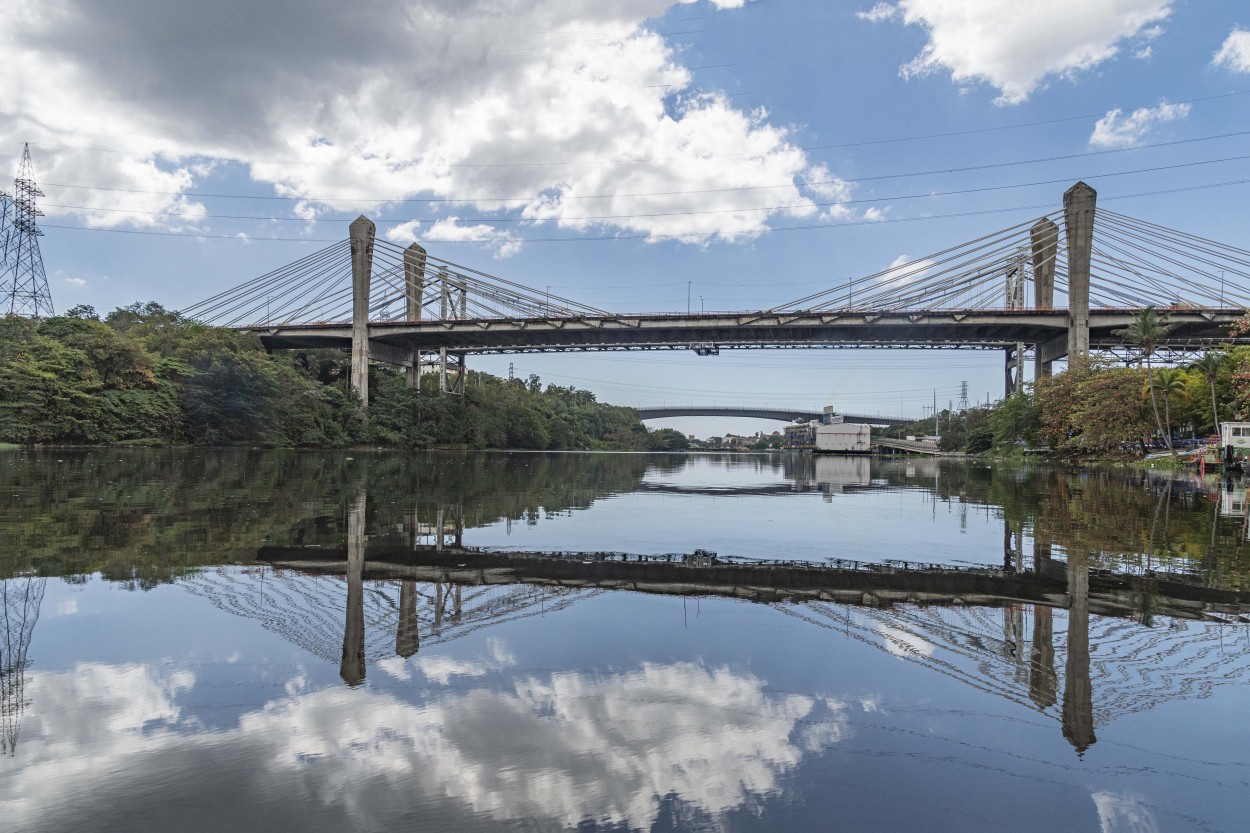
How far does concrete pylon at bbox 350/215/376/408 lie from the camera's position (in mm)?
58406

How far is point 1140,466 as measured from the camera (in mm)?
37781

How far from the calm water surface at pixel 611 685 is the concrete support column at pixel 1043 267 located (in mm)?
57232

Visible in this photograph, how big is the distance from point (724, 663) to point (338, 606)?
3.09 m

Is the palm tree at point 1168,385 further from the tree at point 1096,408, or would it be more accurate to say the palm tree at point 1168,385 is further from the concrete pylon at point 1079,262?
the concrete pylon at point 1079,262

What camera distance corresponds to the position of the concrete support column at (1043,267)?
58.8 meters

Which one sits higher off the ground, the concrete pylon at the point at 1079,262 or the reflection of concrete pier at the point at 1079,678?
the concrete pylon at the point at 1079,262

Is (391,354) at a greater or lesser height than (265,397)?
greater

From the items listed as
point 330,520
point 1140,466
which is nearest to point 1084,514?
point 330,520

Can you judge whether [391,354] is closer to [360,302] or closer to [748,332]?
[360,302]

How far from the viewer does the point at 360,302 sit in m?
58.8

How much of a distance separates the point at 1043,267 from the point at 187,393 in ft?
205

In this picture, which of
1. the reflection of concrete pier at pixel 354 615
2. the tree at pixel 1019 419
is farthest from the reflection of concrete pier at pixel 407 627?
the tree at pixel 1019 419

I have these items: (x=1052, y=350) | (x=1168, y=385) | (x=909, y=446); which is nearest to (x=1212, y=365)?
(x=1168, y=385)

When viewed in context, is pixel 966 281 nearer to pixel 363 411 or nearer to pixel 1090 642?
pixel 363 411
